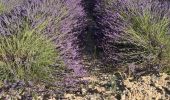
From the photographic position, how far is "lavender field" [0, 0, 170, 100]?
12.9ft

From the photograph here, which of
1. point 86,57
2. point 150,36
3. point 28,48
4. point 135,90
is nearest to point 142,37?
point 150,36

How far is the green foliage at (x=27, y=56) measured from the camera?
3980 millimetres

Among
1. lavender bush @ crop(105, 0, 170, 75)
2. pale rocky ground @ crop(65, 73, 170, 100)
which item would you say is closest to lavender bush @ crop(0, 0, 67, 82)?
pale rocky ground @ crop(65, 73, 170, 100)

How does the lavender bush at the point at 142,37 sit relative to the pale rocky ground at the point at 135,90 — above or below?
above

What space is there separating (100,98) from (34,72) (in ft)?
2.39

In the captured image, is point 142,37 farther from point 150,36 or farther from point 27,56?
point 27,56

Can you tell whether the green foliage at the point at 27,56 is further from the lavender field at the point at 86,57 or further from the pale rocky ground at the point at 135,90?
the pale rocky ground at the point at 135,90

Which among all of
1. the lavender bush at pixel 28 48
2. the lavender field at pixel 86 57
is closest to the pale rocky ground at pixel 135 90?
the lavender field at pixel 86 57

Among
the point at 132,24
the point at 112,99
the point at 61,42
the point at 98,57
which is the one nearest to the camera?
the point at 112,99

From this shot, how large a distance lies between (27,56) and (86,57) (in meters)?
1.21

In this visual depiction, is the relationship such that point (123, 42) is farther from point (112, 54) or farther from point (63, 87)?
point (63, 87)

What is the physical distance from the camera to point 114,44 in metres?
4.73

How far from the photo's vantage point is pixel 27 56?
4.04 m

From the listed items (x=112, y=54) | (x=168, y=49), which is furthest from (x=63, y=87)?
(x=168, y=49)
